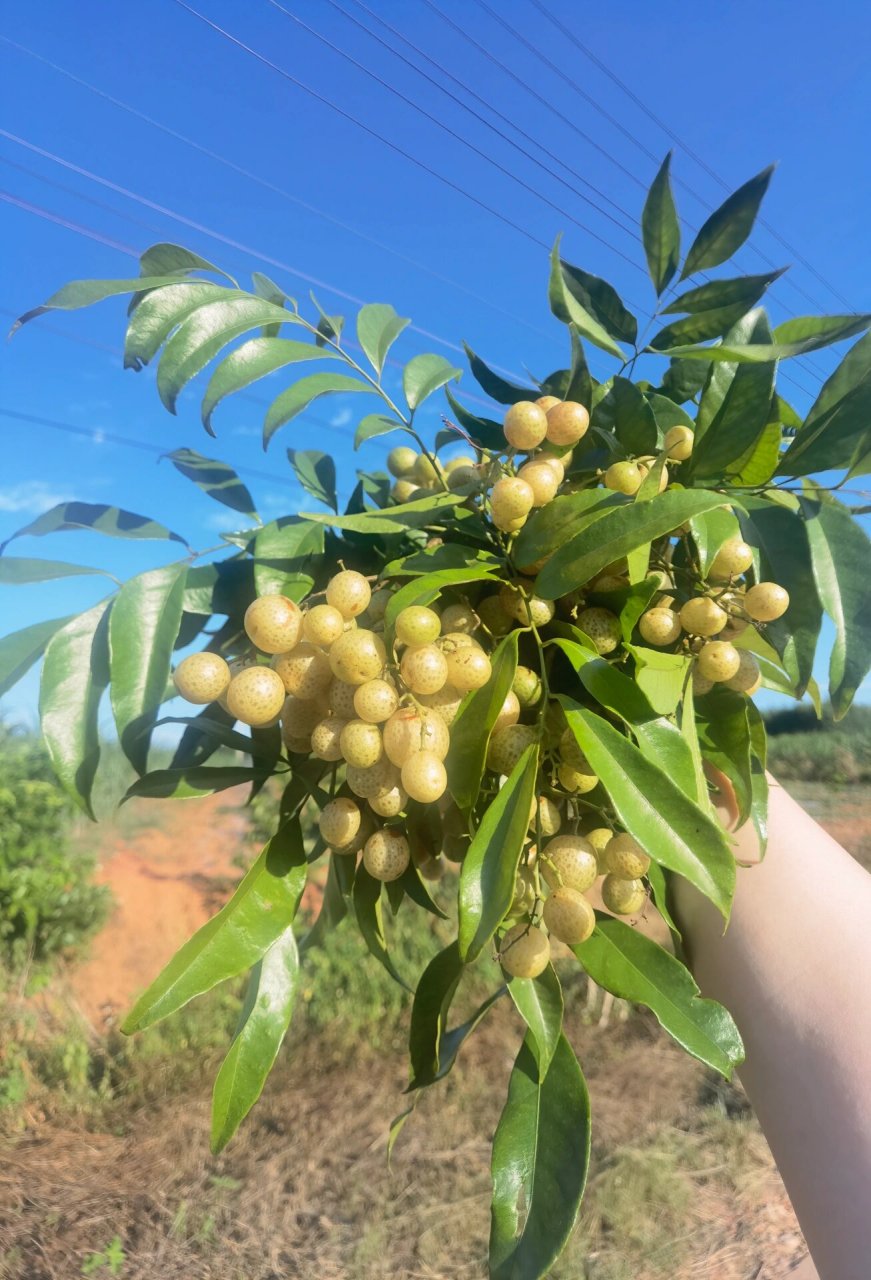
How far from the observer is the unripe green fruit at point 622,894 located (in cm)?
48

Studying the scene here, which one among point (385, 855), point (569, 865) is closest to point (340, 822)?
point (385, 855)

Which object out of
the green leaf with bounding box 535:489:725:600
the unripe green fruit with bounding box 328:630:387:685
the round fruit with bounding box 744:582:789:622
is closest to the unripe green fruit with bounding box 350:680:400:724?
the unripe green fruit with bounding box 328:630:387:685

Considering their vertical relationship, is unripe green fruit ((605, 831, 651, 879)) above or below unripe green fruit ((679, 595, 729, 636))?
below

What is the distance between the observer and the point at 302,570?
52 centimetres

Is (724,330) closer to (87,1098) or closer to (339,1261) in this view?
(339,1261)

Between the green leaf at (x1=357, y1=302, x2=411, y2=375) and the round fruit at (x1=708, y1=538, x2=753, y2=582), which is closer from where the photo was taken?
the round fruit at (x1=708, y1=538, x2=753, y2=582)

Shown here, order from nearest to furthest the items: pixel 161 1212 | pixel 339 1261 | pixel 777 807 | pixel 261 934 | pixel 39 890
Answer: pixel 261 934 → pixel 777 807 → pixel 339 1261 → pixel 161 1212 → pixel 39 890

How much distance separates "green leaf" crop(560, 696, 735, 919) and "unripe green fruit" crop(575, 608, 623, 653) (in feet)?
0.36

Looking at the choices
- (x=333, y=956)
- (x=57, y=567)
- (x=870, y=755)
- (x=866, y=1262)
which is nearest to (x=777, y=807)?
(x=866, y=1262)

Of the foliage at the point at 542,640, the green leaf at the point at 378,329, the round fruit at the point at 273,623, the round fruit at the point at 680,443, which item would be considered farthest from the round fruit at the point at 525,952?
the green leaf at the point at 378,329

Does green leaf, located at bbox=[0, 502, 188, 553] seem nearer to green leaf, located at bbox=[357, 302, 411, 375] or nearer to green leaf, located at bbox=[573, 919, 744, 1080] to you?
green leaf, located at bbox=[357, 302, 411, 375]

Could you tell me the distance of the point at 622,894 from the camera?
0.49 m

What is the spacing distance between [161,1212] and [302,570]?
6.29 feet

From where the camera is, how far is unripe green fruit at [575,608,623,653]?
1.59 feet
